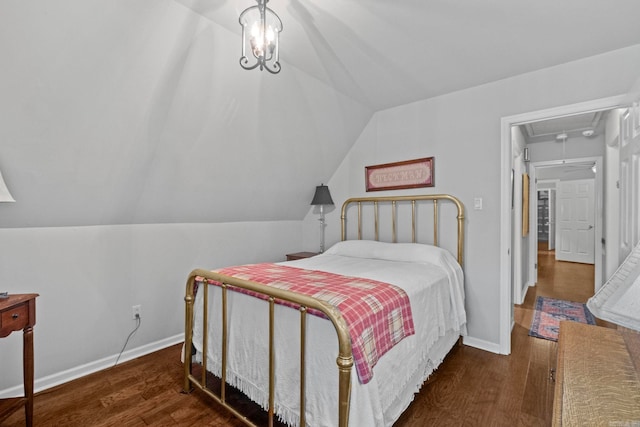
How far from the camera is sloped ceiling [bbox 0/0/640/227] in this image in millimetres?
1553

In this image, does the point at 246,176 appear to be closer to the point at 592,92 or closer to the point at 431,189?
the point at 431,189

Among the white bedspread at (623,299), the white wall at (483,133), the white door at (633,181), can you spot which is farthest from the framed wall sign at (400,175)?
the white bedspread at (623,299)

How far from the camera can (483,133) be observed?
2678 millimetres

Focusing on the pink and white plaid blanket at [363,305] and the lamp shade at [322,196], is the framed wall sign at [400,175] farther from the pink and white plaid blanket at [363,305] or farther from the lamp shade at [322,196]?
the pink and white plaid blanket at [363,305]

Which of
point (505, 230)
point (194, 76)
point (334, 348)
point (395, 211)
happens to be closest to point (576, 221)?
point (505, 230)

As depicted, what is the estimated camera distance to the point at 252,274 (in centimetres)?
200

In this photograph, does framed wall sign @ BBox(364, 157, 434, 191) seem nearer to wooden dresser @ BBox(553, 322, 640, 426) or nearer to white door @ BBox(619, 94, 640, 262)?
white door @ BBox(619, 94, 640, 262)

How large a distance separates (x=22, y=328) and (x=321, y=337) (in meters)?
1.57

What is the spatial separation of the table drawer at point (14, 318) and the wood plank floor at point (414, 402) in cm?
66

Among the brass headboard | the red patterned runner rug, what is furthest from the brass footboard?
the red patterned runner rug

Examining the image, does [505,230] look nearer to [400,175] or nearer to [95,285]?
[400,175]

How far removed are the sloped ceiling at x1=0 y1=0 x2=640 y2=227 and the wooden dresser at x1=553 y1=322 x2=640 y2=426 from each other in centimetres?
168

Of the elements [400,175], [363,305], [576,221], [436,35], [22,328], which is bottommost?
[22,328]

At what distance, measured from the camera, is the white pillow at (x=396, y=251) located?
2549 millimetres
